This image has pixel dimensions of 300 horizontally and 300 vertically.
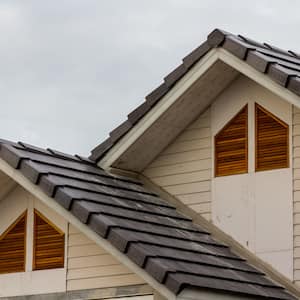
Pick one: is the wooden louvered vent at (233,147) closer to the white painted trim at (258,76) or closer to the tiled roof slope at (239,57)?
the white painted trim at (258,76)

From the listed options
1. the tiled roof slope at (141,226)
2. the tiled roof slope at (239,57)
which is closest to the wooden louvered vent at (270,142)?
the tiled roof slope at (239,57)

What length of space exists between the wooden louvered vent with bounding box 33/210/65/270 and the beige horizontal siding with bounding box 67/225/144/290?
7.1 inches

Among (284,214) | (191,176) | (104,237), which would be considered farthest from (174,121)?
(104,237)

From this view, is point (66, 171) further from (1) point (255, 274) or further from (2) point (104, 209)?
(1) point (255, 274)

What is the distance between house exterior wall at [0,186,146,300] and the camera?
13.9 metres

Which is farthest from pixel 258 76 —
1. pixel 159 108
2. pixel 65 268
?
pixel 65 268

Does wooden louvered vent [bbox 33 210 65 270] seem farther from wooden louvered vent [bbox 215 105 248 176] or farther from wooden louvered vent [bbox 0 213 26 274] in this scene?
wooden louvered vent [bbox 215 105 248 176]

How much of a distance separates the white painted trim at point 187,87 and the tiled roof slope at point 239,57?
51 mm

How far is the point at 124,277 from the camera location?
45.2 ft

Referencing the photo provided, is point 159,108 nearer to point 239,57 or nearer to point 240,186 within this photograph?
point 239,57

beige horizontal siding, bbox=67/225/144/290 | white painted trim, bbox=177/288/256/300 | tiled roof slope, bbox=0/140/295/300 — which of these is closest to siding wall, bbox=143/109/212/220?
tiled roof slope, bbox=0/140/295/300

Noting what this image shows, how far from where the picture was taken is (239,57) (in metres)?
15.6

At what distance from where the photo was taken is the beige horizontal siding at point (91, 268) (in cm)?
1384

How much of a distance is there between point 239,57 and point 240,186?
5.10 ft
